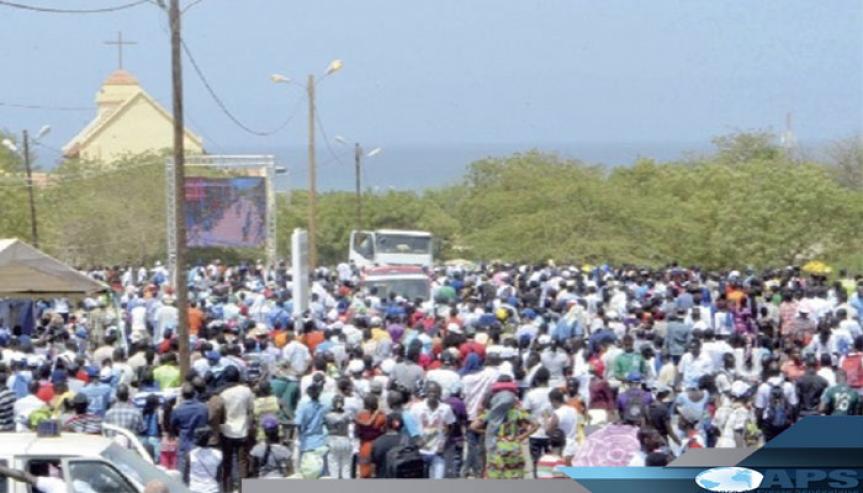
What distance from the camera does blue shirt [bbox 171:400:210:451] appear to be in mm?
14844

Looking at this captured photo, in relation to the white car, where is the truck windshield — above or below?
below

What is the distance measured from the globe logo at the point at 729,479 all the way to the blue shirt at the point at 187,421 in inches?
A: 406

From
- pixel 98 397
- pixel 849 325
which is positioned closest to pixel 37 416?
pixel 98 397

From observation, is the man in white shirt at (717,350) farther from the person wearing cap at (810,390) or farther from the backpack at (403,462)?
the backpack at (403,462)

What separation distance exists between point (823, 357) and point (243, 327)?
910cm

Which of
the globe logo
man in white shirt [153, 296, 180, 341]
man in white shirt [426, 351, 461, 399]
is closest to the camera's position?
the globe logo

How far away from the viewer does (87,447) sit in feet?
36.1

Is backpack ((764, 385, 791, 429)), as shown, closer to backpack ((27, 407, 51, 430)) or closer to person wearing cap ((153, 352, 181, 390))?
person wearing cap ((153, 352, 181, 390))

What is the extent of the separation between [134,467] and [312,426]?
379cm

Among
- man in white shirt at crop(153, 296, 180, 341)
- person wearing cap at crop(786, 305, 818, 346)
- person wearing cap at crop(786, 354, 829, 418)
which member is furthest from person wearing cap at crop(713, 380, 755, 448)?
man in white shirt at crop(153, 296, 180, 341)

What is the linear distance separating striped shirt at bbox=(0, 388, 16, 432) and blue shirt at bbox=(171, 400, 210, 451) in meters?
1.68

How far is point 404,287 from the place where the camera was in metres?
32.2

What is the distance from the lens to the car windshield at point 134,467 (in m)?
11.0

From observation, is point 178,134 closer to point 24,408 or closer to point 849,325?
point 24,408
